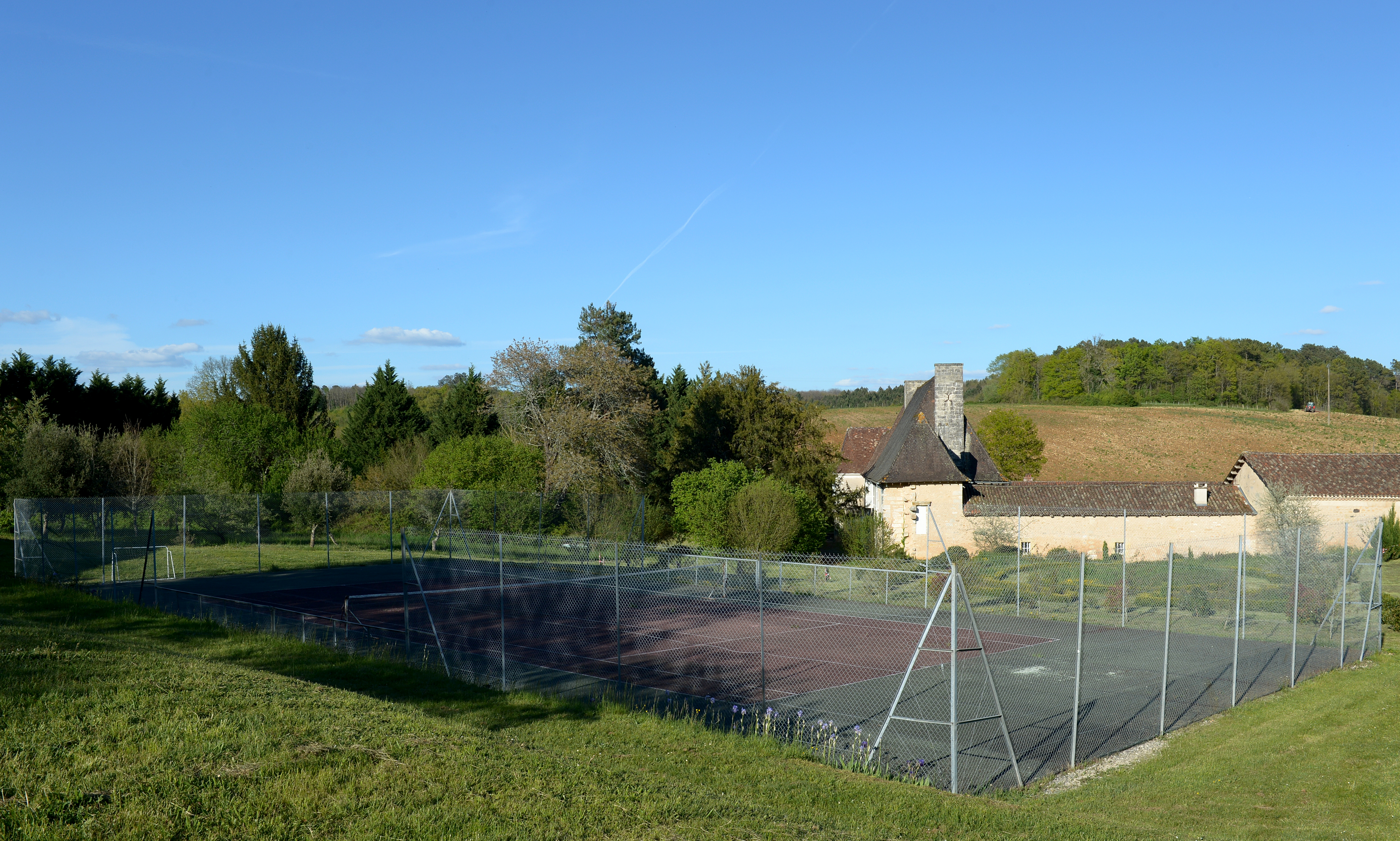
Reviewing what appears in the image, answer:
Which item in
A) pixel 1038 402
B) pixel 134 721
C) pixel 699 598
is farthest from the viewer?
pixel 1038 402

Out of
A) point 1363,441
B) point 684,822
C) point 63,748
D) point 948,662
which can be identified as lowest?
point 948,662

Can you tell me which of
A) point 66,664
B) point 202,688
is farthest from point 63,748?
point 66,664

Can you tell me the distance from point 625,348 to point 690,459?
2219cm

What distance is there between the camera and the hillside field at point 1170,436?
82.5 m

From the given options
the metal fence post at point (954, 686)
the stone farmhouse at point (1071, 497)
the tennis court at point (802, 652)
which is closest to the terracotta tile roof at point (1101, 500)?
the stone farmhouse at point (1071, 497)

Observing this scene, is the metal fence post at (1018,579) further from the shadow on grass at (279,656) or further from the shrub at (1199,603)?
the shadow on grass at (279,656)

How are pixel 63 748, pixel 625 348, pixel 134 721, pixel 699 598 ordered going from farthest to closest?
pixel 625 348, pixel 699 598, pixel 134 721, pixel 63 748

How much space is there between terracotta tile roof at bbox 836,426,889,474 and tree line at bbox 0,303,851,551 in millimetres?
10095

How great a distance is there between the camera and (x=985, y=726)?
1250cm

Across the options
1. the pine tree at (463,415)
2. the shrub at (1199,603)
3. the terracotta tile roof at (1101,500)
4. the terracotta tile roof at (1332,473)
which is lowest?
the shrub at (1199,603)

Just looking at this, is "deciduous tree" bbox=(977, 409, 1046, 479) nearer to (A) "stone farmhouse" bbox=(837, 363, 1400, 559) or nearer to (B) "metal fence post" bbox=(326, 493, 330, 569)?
(A) "stone farmhouse" bbox=(837, 363, 1400, 559)

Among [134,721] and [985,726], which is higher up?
[134,721]

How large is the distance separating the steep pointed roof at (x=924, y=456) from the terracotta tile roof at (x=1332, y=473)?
465 inches

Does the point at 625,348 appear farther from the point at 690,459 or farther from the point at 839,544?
the point at 839,544
